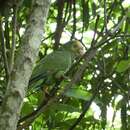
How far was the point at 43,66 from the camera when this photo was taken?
1.47 m

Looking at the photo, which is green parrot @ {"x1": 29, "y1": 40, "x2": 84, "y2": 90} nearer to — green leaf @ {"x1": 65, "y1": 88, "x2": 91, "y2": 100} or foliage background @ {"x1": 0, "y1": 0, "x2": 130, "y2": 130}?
foliage background @ {"x1": 0, "y1": 0, "x2": 130, "y2": 130}

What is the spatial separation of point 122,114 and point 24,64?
2.20ft

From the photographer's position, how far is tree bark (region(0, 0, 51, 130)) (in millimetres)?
832

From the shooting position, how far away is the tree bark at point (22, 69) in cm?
83

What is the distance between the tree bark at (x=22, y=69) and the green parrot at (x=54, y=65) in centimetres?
30

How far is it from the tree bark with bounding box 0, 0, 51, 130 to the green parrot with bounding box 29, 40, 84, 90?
0.97 feet

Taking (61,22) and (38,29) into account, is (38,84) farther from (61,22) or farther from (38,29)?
(38,29)

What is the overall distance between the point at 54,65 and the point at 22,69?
743 mm

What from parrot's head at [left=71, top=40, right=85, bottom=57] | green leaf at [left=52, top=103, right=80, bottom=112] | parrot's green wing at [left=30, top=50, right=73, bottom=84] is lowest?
green leaf at [left=52, top=103, right=80, bottom=112]

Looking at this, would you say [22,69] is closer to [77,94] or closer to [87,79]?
[77,94]

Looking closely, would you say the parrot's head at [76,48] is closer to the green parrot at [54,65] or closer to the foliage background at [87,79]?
the green parrot at [54,65]

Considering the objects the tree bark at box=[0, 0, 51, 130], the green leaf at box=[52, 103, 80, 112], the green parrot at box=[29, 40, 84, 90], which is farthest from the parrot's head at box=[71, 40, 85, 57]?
the tree bark at box=[0, 0, 51, 130]

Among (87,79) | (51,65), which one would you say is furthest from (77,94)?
(87,79)

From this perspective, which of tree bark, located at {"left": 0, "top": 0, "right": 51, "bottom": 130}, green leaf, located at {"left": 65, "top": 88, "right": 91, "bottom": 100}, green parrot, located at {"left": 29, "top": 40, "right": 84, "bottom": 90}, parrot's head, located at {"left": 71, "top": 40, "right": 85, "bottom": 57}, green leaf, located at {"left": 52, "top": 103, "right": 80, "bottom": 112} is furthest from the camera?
parrot's head, located at {"left": 71, "top": 40, "right": 85, "bottom": 57}
